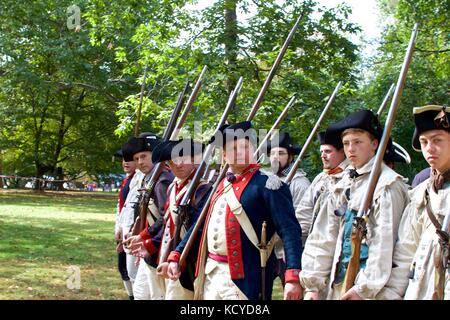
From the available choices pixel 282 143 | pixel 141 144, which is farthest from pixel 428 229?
pixel 141 144

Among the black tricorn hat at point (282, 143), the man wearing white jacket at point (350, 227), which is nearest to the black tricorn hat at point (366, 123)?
the man wearing white jacket at point (350, 227)

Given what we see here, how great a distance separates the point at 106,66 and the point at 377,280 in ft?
89.7

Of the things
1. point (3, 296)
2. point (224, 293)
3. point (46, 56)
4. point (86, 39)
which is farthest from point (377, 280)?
point (46, 56)

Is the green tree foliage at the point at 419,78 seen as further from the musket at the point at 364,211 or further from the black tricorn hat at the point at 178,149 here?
the musket at the point at 364,211

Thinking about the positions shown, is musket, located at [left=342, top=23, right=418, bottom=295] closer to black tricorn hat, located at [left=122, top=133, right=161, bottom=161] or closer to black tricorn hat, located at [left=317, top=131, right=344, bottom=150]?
black tricorn hat, located at [left=317, top=131, right=344, bottom=150]

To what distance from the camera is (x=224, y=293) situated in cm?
462

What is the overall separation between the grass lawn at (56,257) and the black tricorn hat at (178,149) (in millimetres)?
3650

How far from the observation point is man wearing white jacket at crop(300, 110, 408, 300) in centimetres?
371

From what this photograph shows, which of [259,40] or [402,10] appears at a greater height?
[402,10]

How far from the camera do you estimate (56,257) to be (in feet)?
41.3

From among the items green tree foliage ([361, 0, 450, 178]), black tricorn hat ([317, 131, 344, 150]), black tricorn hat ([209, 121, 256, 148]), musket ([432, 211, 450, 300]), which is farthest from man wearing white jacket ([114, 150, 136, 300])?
green tree foliage ([361, 0, 450, 178])

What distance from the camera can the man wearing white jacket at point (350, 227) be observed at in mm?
3707

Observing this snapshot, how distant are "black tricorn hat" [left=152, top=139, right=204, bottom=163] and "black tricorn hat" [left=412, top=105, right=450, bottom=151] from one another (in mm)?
2467

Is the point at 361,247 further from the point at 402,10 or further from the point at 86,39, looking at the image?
the point at 86,39
